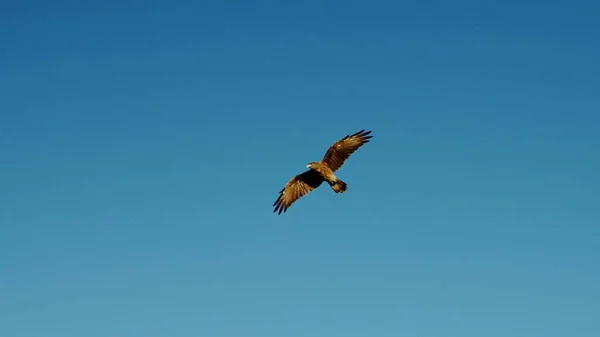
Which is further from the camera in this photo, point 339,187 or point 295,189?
point 295,189

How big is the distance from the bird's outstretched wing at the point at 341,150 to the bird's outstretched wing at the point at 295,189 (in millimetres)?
1460

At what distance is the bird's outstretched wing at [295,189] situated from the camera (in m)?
36.4

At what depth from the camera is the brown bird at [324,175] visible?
3466cm

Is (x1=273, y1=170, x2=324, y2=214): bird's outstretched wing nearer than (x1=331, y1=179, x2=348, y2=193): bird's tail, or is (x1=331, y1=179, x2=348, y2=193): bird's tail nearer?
(x1=331, y1=179, x2=348, y2=193): bird's tail

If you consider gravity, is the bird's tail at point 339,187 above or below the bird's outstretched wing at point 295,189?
below

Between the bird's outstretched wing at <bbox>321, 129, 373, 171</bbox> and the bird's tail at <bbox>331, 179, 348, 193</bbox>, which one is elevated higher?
the bird's outstretched wing at <bbox>321, 129, 373, 171</bbox>

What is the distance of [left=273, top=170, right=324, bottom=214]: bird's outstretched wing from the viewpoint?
36.4 metres

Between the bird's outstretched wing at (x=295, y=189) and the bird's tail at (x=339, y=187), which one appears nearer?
→ the bird's tail at (x=339, y=187)

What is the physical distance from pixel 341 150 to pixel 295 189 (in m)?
3.15

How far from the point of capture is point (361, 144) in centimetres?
3572

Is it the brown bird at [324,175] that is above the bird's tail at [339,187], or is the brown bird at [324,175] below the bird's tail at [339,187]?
above

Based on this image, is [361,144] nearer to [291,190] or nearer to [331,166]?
[331,166]

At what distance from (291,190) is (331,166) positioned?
261 cm

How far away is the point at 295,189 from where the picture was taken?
36.8 meters
